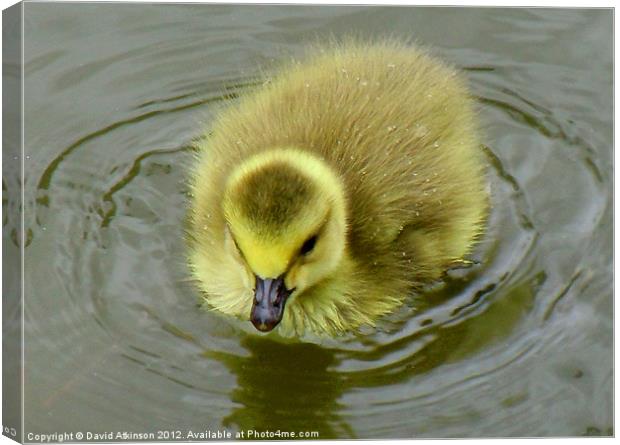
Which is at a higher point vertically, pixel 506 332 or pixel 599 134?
pixel 599 134

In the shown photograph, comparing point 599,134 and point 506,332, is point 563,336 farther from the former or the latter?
point 599,134

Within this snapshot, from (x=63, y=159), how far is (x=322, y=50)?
0.65 meters

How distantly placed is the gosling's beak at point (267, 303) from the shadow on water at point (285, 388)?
25 cm

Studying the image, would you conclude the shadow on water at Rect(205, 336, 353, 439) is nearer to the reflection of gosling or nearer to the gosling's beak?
the reflection of gosling

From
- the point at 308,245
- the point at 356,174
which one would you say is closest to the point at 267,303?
the point at 308,245

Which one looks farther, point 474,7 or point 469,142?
point 469,142

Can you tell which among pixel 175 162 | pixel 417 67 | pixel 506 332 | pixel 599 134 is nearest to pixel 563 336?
pixel 506 332

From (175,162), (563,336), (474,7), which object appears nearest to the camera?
(474,7)

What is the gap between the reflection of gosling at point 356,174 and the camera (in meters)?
3.00

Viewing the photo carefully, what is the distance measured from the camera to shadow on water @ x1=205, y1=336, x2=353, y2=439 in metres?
2.91

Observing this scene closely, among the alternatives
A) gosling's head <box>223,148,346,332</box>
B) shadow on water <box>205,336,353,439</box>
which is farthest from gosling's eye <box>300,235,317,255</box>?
shadow on water <box>205,336,353,439</box>

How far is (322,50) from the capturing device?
315 centimetres

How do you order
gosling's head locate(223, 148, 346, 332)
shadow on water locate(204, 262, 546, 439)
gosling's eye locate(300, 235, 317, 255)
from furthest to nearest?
shadow on water locate(204, 262, 546, 439), gosling's eye locate(300, 235, 317, 255), gosling's head locate(223, 148, 346, 332)

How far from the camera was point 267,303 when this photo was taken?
2.76 metres
